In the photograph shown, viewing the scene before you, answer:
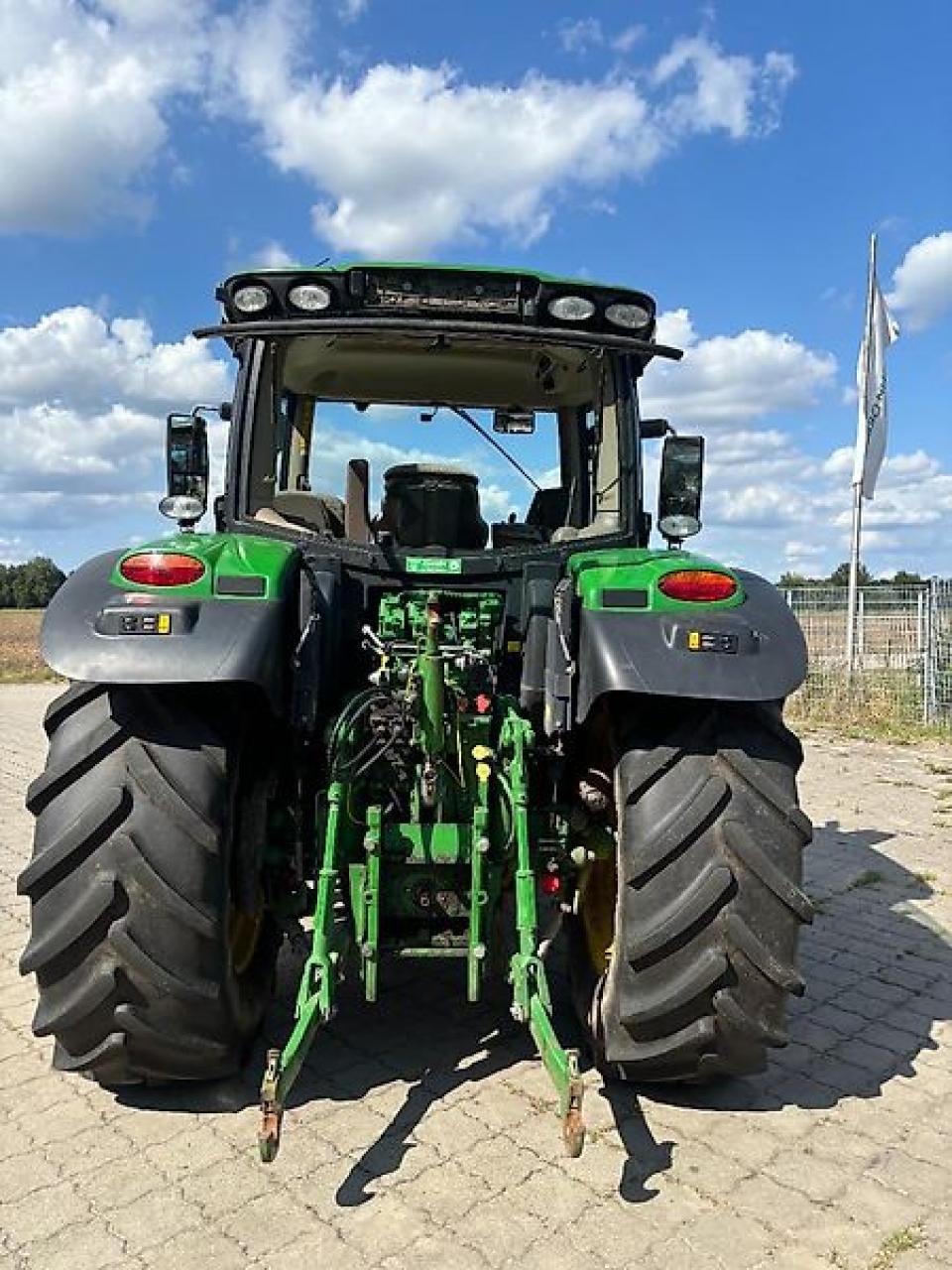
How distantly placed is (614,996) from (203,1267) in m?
1.28

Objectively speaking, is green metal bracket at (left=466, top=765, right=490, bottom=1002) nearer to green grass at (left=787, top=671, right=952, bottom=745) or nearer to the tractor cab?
the tractor cab

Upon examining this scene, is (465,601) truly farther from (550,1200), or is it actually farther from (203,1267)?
(203,1267)

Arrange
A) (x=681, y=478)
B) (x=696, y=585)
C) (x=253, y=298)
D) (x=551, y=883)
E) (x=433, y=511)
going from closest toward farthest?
(x=696, y=585) → (x=551, y=883) → (x=253, y=298) → (x=433, y=511) → (x=681, y=478)

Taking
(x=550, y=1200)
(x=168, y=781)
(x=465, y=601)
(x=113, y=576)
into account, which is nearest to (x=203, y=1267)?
(x=550, y=1200)

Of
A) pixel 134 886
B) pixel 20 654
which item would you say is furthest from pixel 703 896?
pixel 20 654

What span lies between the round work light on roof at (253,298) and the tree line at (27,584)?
59.4 metres

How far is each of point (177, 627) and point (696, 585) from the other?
1.49 meters

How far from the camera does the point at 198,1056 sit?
3113mm

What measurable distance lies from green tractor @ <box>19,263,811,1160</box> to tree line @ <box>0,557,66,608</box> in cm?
5948

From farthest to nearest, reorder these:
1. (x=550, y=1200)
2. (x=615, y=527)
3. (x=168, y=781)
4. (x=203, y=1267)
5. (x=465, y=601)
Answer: (x=615, y=527) < (x=465, y=601) < (x=168, y=781) < (x=550, y=1200) < (x=203, y=1267)

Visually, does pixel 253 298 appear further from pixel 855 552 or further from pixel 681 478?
pixel 855 552

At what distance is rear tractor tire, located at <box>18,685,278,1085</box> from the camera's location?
2.96 metres

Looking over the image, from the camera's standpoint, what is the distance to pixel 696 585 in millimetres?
3223

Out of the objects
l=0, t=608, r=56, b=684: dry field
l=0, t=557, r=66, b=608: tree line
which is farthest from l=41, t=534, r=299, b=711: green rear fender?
l=0, t=557, r=66, b=608: tree line
